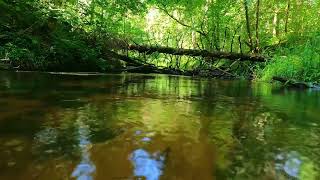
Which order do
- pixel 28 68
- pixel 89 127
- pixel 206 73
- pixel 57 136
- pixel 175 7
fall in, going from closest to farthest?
1. pixel 57 136
2. pixel 89 127
3. pixel 28 68
4. pixel 206 73
5. pixel 175 7

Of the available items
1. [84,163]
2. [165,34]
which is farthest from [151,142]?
[165,34]

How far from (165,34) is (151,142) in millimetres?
25556

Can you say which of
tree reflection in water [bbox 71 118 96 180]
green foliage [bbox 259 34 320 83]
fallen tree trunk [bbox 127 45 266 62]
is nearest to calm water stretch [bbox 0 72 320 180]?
tree reflection in water [bbox 71 118 96 180]

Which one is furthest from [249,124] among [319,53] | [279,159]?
[319,53]

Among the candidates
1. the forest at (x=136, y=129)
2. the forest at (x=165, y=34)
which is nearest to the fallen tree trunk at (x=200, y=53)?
the forest at (x=165, y=34)

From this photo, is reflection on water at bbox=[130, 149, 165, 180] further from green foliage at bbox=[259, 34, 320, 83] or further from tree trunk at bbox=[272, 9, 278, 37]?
tree trunk at bbox=[272, 9, 278, 37]

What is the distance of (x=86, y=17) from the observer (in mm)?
15164

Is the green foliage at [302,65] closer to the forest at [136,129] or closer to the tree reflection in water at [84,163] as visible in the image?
the forest at [136,129]

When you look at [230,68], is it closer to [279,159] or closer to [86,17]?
[86,17]

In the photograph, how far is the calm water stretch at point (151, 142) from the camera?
9.02 ft

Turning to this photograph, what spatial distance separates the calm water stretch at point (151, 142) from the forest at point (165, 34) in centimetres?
746

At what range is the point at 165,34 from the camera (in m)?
28.8

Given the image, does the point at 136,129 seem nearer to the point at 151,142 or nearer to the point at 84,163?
the point at 151,142

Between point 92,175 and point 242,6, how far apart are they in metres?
21.3
